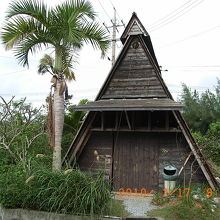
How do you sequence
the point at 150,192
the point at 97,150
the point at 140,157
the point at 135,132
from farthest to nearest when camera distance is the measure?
the point at 97,150 → the point at 135,132 → the point at 140,157 → the point at 150,192

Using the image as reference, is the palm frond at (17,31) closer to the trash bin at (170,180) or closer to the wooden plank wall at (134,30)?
the wooden plank wall at (134,30)

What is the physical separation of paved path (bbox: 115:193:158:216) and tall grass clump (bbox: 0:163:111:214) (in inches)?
38.5

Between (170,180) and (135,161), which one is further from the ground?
(135,161)

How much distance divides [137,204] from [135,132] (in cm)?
234

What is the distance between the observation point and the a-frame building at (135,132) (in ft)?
22.5

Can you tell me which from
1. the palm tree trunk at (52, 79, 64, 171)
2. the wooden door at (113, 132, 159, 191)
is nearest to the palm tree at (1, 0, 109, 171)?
the palm tree trunk at (52, 79, 64, 171)

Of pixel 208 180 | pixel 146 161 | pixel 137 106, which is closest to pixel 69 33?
pixel 137 106

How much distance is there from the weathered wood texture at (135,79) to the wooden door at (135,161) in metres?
1.42

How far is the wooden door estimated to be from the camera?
23.5 feet

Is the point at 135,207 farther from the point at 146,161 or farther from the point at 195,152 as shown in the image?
the point at 195,152

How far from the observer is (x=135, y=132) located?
7523 mm

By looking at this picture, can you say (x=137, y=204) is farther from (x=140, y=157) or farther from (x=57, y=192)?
(x=57, y=192)

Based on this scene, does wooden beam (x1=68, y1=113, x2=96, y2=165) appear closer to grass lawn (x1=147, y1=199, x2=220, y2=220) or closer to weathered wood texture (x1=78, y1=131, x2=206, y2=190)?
weathered wood texture (x1=78, y1=131, x2=206, y2=190)

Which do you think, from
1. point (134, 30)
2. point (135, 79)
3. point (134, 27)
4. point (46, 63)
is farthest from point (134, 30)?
point (46, 63)
